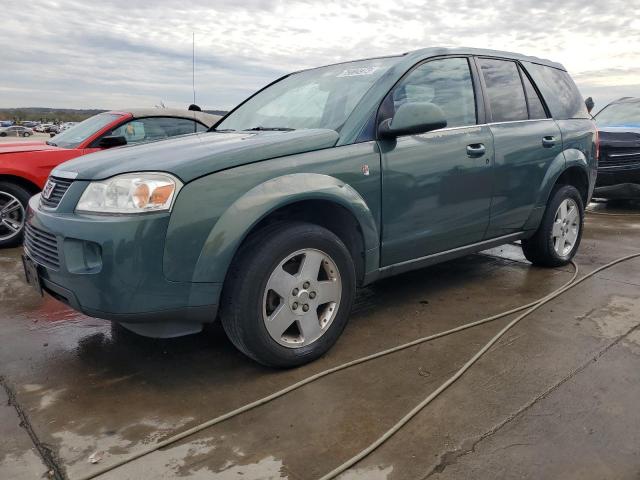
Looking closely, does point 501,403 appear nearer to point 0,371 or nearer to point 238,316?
point 238,316

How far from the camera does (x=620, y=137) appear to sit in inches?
307

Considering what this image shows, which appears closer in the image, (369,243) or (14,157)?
(369,243)

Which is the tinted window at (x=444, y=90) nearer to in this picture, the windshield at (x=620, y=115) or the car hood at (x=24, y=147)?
the car hood at (x=24, y=147)

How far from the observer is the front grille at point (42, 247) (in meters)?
2.54

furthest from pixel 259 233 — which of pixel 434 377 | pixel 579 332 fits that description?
pixel 579 332

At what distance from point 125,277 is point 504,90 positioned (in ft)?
9.87

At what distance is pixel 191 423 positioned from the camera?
2316 mm

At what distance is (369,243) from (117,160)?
54.0 inches

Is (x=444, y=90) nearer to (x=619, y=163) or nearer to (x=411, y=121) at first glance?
(x=411, y=121)

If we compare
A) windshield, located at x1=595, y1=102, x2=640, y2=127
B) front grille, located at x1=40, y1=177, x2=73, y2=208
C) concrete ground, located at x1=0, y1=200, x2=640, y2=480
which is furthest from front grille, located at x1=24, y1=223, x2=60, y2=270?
windshield, located at x1=595, y1=102, x2=640, y2=127

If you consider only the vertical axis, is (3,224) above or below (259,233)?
below

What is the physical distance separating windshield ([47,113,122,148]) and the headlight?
3872 millimetres

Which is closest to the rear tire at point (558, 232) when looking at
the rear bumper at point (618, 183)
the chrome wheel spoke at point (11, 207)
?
the rear bumper at point (618, 183)

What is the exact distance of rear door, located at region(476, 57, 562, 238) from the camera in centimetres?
379
